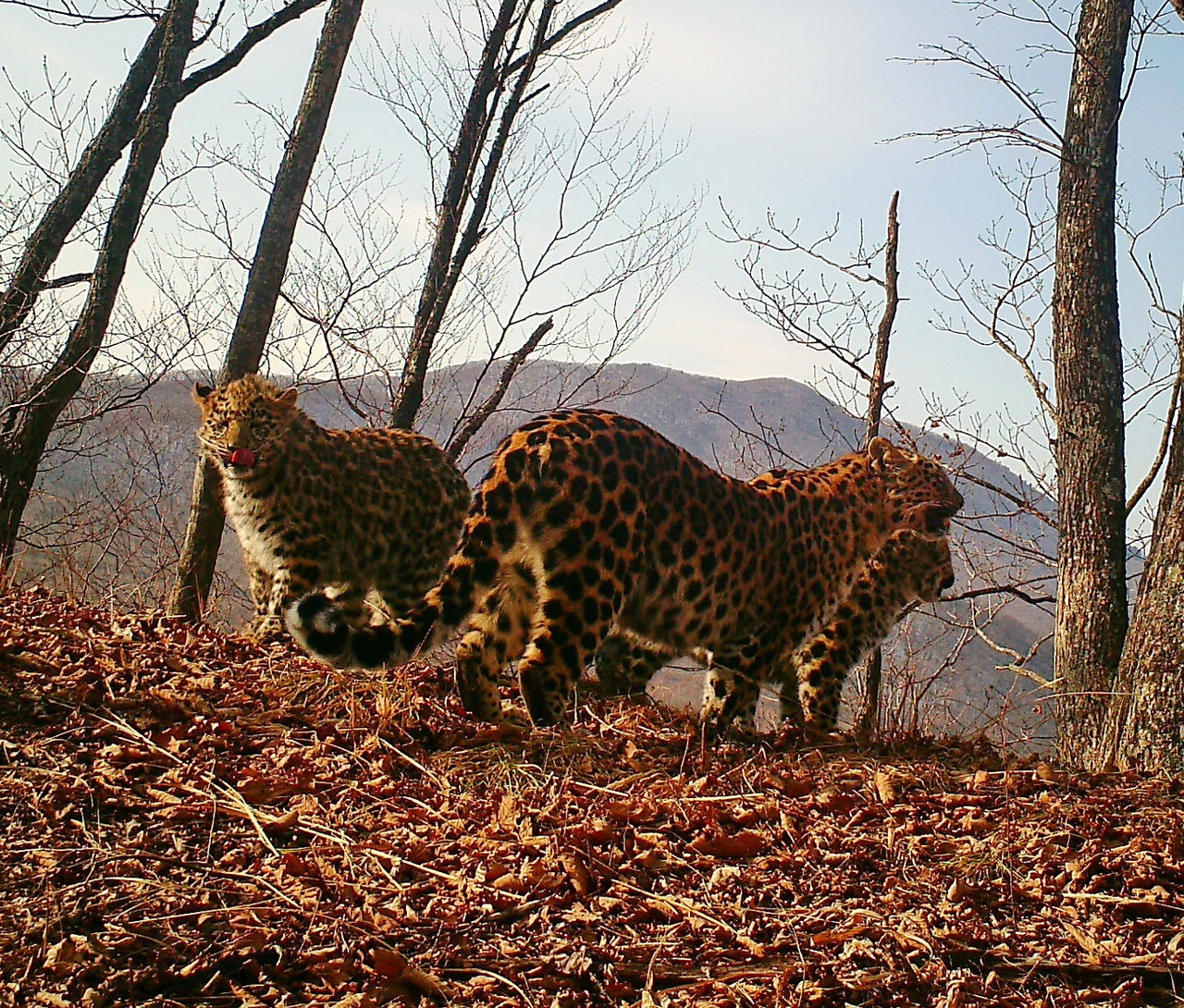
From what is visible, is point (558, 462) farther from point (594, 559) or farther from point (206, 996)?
point (206, 996)

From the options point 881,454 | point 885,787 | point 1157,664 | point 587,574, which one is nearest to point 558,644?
point 587,574

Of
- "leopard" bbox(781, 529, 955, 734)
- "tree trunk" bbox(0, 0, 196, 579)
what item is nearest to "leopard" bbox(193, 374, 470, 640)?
"tree trunk" bbox(0, 0, 196, 579)

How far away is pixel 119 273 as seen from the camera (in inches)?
336

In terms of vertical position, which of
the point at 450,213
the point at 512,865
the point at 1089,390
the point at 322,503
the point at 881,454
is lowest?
the point at 512,865

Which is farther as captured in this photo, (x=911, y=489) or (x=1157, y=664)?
(x=911, y=489)

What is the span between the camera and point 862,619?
731 cm

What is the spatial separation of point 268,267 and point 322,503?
214 centimetres

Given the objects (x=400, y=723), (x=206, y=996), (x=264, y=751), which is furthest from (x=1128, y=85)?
(x=206, y=996)

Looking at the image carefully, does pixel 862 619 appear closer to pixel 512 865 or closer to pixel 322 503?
pixel 322 503

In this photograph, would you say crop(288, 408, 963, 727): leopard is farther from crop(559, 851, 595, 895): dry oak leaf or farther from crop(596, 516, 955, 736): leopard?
crop(559, 851, 595, 895): dry oak leaf

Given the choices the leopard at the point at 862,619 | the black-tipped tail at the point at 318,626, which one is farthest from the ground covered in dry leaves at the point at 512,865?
the leopard at the point at 862,619

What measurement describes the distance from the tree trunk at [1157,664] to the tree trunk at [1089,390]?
60 centimetres

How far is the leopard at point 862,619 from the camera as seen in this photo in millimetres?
7020

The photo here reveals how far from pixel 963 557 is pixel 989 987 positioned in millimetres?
8485
